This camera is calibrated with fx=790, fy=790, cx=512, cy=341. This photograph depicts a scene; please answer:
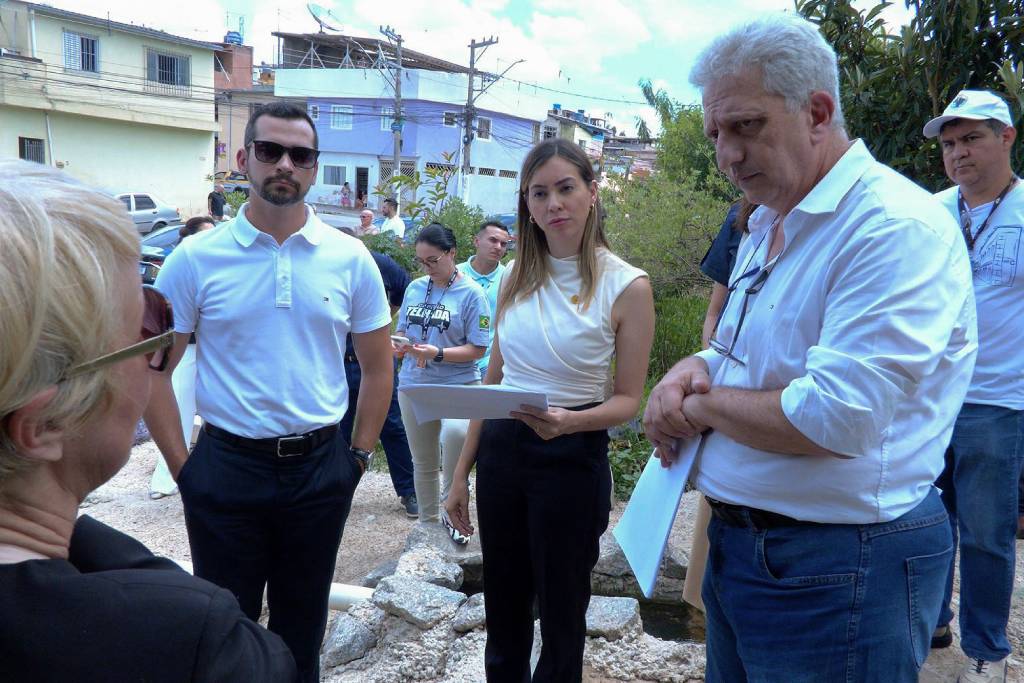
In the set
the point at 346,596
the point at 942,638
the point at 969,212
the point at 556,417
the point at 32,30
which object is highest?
the point at 32,30

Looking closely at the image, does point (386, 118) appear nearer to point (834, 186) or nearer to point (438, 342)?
point (438, 342)

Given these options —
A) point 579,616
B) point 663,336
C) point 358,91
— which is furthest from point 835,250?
point 358,91

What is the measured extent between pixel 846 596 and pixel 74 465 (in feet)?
4.81

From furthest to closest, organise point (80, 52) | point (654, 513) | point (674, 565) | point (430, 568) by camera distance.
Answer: point (80, 52), point (674, 565), point (430, 568), point (654, 513)

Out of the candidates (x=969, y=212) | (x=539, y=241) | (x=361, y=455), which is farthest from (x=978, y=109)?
(x=361, y=455)

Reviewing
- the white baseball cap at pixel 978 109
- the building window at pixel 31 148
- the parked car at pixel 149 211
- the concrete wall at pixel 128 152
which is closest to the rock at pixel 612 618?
the white baseball cap at pixel 978 109

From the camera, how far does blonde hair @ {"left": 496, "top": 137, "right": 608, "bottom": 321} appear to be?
9.48ft

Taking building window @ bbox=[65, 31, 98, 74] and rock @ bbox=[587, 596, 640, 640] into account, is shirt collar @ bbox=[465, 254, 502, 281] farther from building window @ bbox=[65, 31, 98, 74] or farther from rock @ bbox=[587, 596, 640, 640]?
building window @ bbox=[65, 31, 98, 74]

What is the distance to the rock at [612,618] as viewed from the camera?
3.65 m

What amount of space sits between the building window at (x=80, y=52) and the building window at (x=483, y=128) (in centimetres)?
1920

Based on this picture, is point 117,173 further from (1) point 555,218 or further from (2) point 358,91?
(1) point 555,218

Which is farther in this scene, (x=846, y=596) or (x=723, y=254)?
(x=723, y=254)

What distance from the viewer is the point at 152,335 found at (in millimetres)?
1200

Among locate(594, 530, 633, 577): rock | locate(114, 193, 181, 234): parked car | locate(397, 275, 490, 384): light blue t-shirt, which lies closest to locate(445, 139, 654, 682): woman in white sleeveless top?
locate(594, 530, 633, 577): rock
